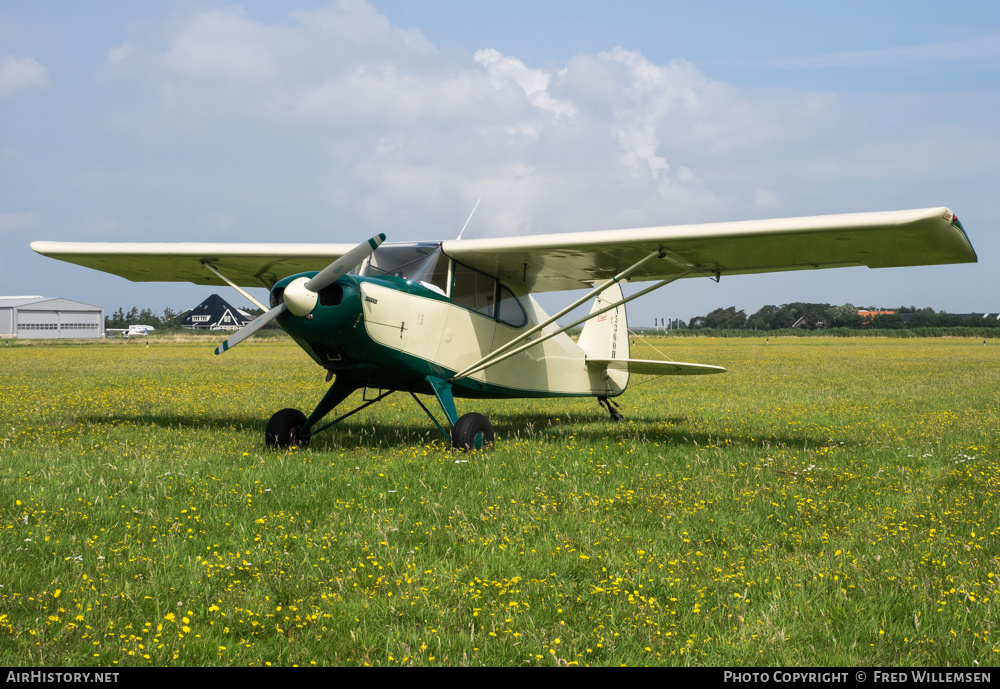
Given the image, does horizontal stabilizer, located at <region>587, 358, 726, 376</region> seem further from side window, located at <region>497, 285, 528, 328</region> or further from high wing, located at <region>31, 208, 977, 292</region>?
side window, located at <region>497, 285, 528, 328</region>

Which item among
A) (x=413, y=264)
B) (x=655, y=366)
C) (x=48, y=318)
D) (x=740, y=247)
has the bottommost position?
(x=655, y=366)

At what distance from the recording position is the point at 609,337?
13516mm

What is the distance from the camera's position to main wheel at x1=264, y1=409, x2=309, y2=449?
8758 mm

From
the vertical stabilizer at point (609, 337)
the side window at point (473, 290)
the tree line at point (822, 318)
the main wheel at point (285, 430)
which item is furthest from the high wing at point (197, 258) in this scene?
the tree line at point (822, 318)

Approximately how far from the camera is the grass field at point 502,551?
3.42m

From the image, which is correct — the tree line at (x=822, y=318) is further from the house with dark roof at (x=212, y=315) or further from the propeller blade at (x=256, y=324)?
the propeller blade at (x=256, y=324)

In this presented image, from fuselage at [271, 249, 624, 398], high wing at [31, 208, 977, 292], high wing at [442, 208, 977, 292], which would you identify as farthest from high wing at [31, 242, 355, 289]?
high wing at [442, 208, 977, 292]

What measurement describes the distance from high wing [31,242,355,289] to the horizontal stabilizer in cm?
500

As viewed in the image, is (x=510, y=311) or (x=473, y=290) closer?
(x=473, y=290)

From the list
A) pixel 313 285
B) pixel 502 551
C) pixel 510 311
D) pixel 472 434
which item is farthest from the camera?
pixel 510 311

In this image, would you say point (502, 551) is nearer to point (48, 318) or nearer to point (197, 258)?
point (197, 258)

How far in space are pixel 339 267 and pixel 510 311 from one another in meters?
3.65

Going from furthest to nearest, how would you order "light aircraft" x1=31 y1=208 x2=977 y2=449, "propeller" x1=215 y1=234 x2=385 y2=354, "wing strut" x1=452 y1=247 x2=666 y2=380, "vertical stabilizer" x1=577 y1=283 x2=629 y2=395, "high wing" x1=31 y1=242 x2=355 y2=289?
"vertical stabilizer" x1=577 y1=283 x2=629 y2=395
"high wing" x1=31 y1=242 x2=355 y2=289
"wing strut" x1=452 y1=247 x2=666 y2=380
"light aircraft" x1=31 y1=208 x2=977 y2=449
"propeller" x1=215 y1=234 x2=385 y2=354

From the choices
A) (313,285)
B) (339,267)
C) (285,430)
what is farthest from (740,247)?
(285,430)
